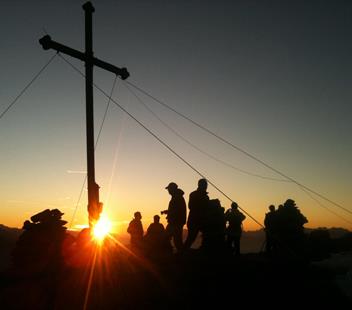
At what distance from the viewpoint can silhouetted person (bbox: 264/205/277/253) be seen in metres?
16.1

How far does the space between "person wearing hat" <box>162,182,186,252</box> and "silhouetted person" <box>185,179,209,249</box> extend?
0.91ft

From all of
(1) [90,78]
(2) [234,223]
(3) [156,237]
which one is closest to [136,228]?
(3) [156,237]

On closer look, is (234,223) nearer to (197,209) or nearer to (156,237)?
(156,237)

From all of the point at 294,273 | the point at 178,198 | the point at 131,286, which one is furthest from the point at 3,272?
the point at 294,273

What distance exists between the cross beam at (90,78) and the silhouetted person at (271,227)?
7061 mm

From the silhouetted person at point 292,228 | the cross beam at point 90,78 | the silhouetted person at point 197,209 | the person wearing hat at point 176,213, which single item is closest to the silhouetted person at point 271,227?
the silhouetted person at point 292,228

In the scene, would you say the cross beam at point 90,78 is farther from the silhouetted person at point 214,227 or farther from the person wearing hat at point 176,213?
the silhouetted person at point 214,227

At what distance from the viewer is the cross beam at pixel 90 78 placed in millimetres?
12430

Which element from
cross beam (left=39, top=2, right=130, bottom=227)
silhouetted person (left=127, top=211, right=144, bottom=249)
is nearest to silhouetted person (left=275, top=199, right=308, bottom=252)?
silhouetted person (left=127, top=211, right=144, bottom=249)

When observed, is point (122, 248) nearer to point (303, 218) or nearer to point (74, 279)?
point (74, 279)

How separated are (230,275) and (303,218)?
17.3ft

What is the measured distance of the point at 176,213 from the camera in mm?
12875

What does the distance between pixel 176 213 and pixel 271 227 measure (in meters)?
5.55

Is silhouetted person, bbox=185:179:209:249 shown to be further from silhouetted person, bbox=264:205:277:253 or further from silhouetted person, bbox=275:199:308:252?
silhouetted person, bbox=275:199:308:252
